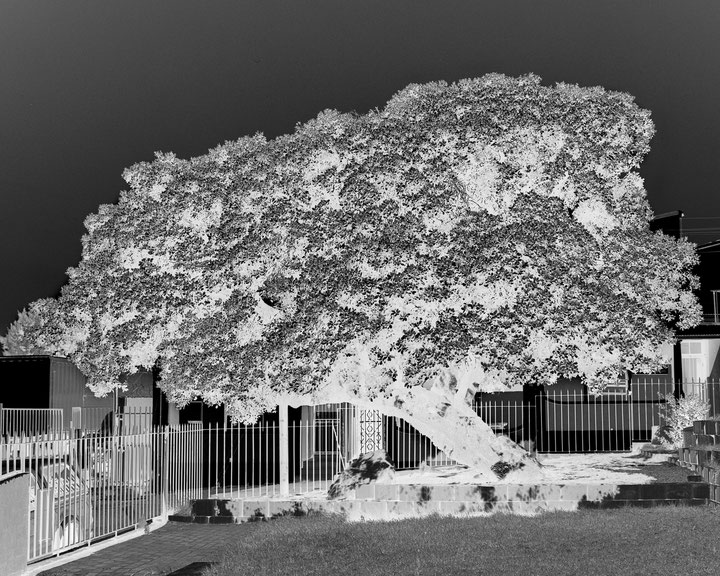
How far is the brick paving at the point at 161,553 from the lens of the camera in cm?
1292

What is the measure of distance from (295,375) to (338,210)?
2915 millimetres

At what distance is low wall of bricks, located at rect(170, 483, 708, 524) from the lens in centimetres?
1738

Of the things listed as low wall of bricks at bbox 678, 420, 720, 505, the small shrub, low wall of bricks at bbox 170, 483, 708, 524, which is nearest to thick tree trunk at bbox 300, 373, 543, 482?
low wall of bricks at bbox 170, 483, 708, 524

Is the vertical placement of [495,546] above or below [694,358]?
below

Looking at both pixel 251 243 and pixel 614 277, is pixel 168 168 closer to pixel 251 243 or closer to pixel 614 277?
pixel 251 243

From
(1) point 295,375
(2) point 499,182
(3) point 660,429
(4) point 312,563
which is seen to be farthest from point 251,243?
(3) point 660,429

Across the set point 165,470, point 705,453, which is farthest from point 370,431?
point 705,453

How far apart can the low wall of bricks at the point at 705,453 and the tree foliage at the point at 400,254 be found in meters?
1.71

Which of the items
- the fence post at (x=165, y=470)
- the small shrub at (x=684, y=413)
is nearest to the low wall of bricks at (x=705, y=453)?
the small shrub at (x=684, y=413)

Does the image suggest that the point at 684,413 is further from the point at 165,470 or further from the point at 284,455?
the point at 165,470

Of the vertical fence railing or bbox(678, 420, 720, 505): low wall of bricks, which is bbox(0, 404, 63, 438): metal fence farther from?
bbox(678, 420, 720, 505): low wall of bricks

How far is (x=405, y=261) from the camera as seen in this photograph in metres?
17.3

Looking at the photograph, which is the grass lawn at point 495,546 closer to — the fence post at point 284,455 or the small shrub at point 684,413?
the fence post at point 284,455

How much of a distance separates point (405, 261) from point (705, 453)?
20.8 feet
